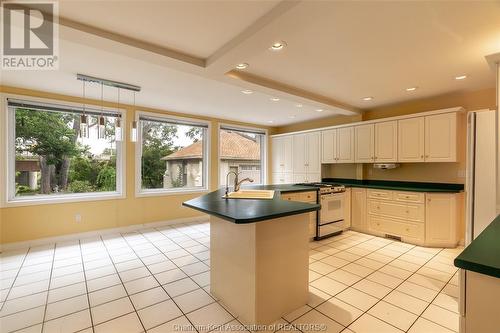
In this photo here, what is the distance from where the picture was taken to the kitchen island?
1863 millimetres

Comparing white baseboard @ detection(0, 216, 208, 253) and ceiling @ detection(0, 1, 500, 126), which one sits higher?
ceiling @ detection(0, 1, 500, 126)

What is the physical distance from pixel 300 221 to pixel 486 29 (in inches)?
90.8

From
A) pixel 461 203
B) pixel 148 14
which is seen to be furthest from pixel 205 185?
pixel 461 203

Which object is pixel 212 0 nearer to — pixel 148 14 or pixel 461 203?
pixel 148 14

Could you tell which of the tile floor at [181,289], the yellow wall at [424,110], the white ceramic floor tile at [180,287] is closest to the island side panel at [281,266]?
the tile floor at [181,289]

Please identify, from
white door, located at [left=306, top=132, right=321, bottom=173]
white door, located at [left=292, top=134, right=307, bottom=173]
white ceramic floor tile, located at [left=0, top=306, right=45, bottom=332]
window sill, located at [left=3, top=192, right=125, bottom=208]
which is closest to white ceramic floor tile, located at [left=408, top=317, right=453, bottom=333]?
white ceramic floor tile, located at [left=0, top=306, right=45, bottom=332]

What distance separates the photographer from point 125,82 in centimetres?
336

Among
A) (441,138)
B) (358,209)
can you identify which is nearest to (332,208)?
(358,209)

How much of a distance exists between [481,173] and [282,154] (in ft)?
14.3

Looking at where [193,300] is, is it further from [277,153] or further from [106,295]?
[277,153]

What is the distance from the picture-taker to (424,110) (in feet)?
13.6

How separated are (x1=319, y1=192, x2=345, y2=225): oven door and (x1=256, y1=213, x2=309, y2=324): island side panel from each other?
1.95 meters

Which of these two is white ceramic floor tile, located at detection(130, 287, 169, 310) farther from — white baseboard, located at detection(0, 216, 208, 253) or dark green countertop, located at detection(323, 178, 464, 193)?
dark green countertop, located at detection(323, 178, 464, 193)

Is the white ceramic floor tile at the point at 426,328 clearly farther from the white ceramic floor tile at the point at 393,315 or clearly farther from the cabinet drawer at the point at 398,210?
the cabinet drawer at the point at 398,210
